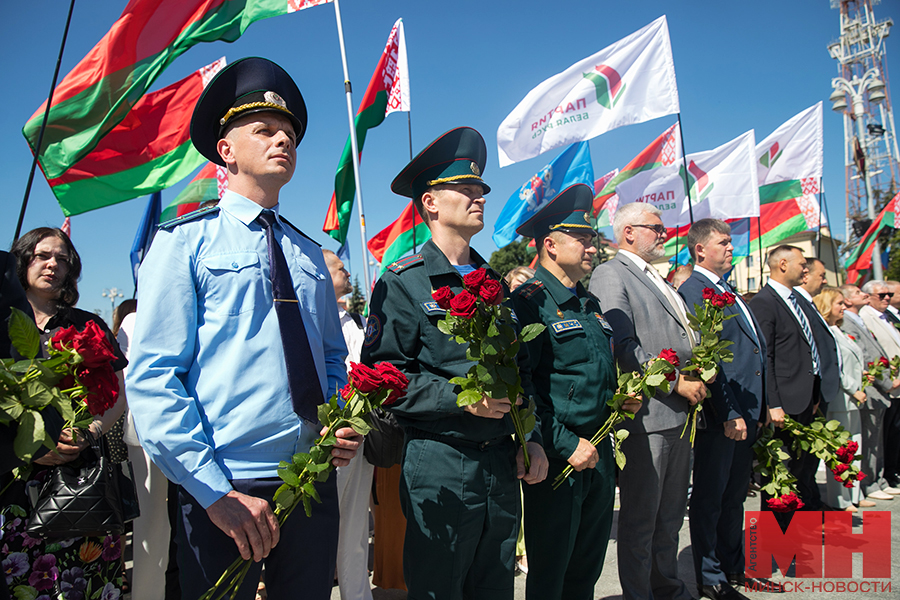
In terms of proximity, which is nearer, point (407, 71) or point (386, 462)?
point (386, 462)

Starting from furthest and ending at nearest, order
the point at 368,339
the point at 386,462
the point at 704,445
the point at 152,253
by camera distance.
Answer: the point at 704,445 → the point at 386,462 → the point at 368,339 → the point at 152,253

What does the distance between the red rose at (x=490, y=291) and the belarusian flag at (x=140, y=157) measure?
4600 mm

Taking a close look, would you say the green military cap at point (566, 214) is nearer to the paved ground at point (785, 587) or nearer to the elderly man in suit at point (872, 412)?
the paved ground at point (785, 587)

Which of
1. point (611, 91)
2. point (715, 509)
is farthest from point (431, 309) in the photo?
point (611, 91)

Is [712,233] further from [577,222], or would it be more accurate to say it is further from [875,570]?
[875,570]

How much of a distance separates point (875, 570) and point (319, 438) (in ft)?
14.7

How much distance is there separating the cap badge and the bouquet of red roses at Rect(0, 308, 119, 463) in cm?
97

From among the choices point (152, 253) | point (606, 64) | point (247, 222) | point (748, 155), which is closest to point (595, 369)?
point (247, 222)

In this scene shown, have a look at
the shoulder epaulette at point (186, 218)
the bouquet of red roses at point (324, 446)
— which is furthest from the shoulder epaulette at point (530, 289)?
the shoulder epaulette at point (186, 218)

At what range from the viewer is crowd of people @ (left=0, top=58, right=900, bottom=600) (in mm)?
1685

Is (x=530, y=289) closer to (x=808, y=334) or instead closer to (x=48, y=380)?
(x=48, y=380)

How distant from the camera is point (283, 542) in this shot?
69.1 inches

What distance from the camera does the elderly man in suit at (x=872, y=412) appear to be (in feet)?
21.4

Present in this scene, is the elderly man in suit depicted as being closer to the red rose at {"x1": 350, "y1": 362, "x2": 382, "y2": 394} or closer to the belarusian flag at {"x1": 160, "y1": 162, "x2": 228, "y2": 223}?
the red rose at {"x1": 350, "y1": 362, "x2": 382, "y2": 394}
